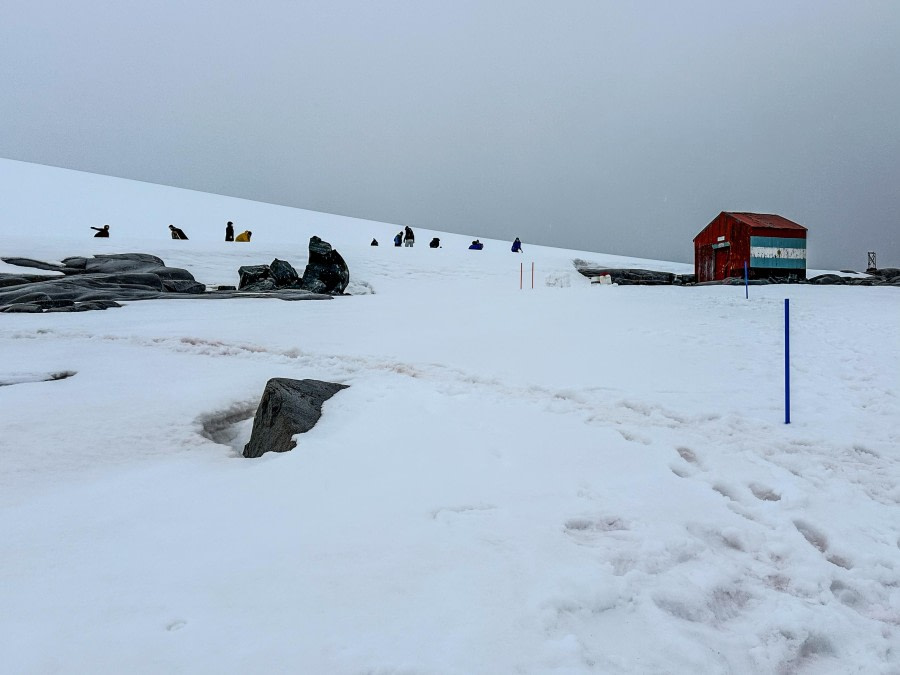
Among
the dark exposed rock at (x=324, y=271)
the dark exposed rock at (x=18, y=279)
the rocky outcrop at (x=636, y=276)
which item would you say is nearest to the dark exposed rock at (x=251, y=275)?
the dark exposed rock at (x=324, y=271)

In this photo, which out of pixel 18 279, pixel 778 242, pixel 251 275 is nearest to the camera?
pixel 18 279

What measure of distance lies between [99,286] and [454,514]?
14501 mm

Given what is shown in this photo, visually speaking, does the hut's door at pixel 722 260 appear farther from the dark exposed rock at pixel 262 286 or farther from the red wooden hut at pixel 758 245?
the dark exposed rock at pixel 262 286

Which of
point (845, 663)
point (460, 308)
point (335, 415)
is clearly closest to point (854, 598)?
point (845, 663)

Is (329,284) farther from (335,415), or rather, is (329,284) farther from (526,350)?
(335,415)

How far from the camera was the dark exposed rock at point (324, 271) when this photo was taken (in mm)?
17953

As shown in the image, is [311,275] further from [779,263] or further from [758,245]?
[779,263]

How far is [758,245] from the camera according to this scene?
2498cm

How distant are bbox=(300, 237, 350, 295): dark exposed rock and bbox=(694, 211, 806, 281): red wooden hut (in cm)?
1873

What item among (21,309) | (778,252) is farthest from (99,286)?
(778,252)

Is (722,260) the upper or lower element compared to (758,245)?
lower

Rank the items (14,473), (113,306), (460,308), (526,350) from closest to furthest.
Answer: (14,473)
(526,350)
(113,306)
(460,308)

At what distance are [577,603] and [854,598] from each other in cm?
133

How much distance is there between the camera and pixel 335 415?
445 cm
